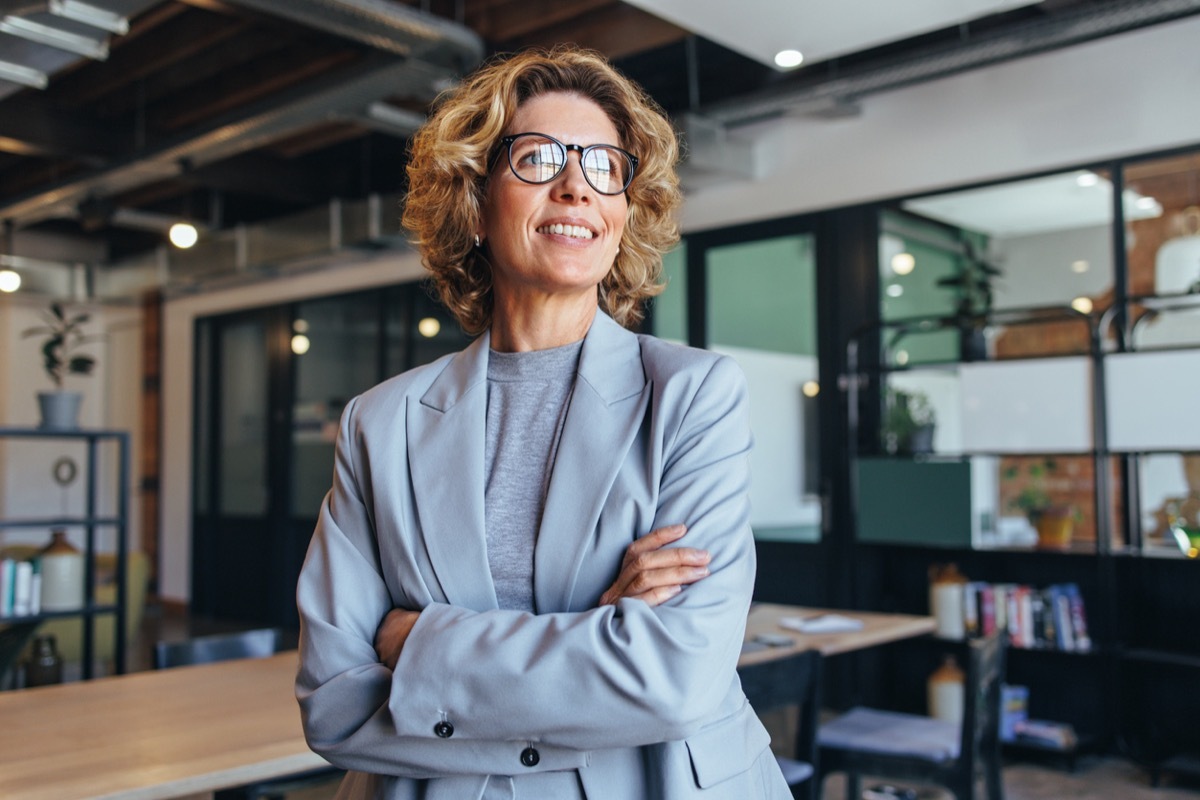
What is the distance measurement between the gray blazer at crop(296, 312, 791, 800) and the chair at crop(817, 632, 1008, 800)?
217cm

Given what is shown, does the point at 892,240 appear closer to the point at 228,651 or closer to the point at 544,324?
the point at 228,651

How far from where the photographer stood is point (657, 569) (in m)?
1.23

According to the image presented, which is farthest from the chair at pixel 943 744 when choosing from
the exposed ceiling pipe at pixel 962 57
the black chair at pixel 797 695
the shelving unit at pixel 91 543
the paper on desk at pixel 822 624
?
the shelving unit at pixel 91 543

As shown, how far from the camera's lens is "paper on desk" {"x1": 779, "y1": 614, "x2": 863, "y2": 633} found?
3859 mm

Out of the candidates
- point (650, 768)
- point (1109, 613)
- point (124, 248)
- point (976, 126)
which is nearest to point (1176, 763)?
point (1109, 613)

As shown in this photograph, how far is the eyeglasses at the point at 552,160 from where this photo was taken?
1.37 metres

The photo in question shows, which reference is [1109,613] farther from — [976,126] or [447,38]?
[447,38]

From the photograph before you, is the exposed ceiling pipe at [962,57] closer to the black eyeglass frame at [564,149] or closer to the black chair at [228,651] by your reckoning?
the black chair at [228,651]

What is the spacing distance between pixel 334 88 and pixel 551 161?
4295 millimetres

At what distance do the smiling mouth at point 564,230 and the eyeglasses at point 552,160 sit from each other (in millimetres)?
56

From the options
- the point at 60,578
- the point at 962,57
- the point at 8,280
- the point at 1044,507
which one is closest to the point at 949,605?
the point at 1044,507

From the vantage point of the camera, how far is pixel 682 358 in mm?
1379

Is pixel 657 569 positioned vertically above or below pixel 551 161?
below

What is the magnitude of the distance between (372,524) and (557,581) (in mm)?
261
